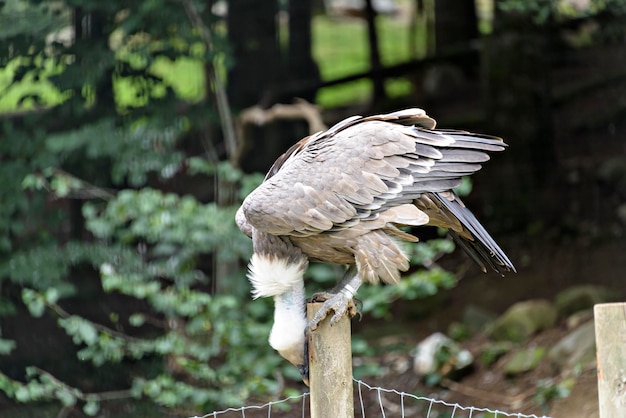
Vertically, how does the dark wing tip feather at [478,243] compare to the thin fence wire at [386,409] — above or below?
above

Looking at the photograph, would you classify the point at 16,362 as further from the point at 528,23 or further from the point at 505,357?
the point at 528,23

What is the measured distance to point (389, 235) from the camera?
8.79 feet

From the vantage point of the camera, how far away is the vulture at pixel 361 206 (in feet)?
8.39

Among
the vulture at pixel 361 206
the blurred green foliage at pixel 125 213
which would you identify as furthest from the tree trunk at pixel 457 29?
the vulture at pixel 361 206

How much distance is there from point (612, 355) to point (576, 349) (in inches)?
129

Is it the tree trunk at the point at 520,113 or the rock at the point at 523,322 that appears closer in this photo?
the rock at the point at 523,322

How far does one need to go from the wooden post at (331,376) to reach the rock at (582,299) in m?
3.85

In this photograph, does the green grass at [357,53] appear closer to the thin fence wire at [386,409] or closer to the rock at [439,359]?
the rock at [439,359]

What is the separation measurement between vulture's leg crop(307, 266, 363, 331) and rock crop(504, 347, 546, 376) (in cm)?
299

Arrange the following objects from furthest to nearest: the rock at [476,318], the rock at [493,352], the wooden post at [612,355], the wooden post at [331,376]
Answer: the rock at [476,318], the rock at [493,352], the wooden post at [331,376], the wooden post at [612,355]

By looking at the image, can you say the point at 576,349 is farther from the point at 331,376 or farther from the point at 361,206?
the point at 331,376

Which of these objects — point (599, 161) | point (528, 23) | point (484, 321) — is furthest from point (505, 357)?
point (528, 23)

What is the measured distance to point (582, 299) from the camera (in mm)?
5809

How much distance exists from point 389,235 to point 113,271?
2.34 metres
